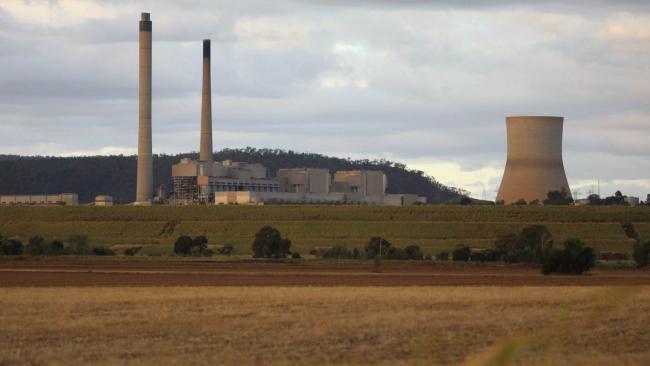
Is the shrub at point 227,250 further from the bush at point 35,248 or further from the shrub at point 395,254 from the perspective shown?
the bush at point 35,248

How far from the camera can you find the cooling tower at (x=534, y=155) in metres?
107

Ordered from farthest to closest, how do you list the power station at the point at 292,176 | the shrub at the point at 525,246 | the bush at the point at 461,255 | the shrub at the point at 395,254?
the power station at the point at 292,176 → the shrub at the point at 395,254 → the bush at the point at 461,255 → the shrub at the point at 525,246

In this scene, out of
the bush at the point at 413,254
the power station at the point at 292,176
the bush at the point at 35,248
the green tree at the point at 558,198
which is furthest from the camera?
the green tree at the point at 558,198

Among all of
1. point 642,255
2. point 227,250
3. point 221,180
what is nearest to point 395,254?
point 227,250

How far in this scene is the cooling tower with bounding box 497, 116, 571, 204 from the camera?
10694 centimetres

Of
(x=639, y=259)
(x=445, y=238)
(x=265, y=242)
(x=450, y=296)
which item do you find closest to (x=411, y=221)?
(x=445, y=238)

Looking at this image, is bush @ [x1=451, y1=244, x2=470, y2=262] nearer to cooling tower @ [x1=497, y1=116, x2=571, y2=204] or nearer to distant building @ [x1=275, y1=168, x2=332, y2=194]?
cooling tower @ [x1=497, y1=116, x2=571, y2=204]

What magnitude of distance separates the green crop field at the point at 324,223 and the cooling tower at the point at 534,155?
292 centimetres

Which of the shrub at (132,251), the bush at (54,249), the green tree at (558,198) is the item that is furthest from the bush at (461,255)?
the green tree at (558,198)

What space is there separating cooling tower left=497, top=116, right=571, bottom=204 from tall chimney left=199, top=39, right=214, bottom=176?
3727cm

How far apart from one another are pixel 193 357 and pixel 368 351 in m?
3.28

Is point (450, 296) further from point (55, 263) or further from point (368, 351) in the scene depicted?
point (55, 263)

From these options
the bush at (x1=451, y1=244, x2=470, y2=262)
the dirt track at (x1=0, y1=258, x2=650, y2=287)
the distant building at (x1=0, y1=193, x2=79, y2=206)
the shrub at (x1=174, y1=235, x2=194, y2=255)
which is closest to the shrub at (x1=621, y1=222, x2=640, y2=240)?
the bush at (x1=451, y1=244, x2=470, y2=262)

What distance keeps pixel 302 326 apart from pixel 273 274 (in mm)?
26324
